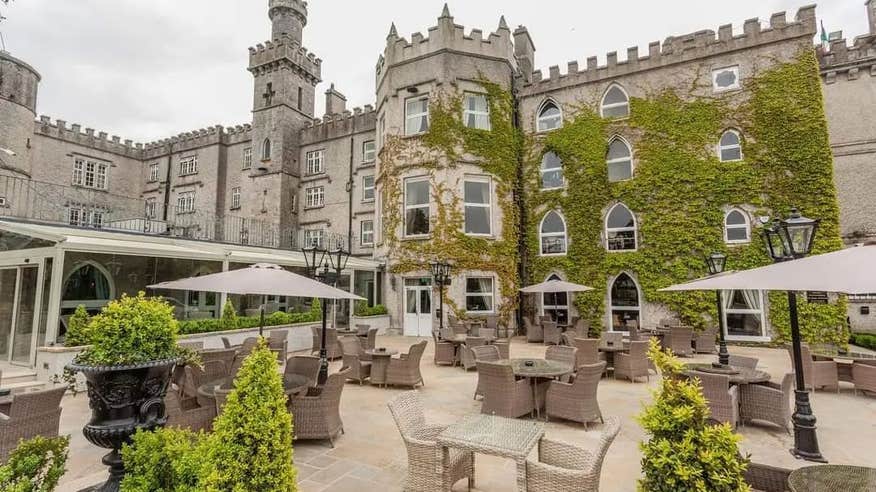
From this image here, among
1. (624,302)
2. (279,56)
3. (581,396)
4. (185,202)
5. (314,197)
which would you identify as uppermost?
(279,56)

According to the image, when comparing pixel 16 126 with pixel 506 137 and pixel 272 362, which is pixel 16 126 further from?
pixel 272 362

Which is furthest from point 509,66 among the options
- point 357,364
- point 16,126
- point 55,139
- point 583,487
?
point 55,139

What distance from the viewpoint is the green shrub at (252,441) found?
2506 millimetres

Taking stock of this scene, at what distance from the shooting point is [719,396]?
210 inches

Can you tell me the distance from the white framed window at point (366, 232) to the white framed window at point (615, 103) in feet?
41.2

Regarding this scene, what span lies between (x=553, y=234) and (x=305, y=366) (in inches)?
510

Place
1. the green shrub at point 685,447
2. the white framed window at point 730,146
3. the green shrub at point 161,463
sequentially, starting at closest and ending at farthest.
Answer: the green shrub at point 685,447, the green shrub at point 161,463, the white framed window at point 730,146

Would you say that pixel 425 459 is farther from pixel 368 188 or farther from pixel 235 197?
pixel 235 197

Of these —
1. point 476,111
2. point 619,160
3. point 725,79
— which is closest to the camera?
point 725,79

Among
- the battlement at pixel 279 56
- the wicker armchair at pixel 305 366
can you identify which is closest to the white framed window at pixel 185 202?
the battlement at pixel 279 56

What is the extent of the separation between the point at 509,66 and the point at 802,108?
10.8 m

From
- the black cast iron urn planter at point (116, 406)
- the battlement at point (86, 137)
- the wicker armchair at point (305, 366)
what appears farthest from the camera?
the battlement at point (86, 137)

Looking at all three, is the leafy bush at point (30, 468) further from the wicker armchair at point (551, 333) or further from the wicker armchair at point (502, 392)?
the wicker armchair at point (551, 333)

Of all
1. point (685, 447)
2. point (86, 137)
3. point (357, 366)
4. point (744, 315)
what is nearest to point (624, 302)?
point (744, 315)
